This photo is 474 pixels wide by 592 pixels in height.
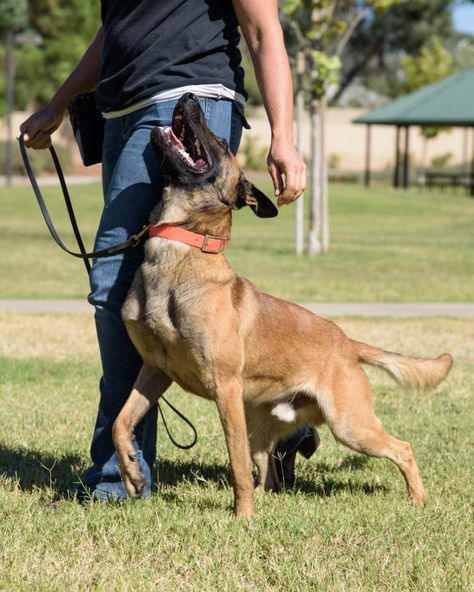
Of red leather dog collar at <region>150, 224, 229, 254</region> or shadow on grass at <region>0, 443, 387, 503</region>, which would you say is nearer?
red leather dog collar at <region>150, 224, 229, 254</region>

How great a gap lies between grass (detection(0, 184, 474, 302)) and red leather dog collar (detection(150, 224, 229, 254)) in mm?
7054

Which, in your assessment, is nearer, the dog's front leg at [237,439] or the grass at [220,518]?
the grass at [220,518]

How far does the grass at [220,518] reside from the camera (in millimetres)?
3574

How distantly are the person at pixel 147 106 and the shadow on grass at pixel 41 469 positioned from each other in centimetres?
27

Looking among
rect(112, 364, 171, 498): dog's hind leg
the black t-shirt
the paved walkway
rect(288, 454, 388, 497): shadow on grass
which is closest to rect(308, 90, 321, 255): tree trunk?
the paved walkway

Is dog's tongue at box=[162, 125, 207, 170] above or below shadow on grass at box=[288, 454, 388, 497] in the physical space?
above

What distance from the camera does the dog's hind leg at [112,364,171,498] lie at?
420cm

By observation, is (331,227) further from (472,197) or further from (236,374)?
(236,374)

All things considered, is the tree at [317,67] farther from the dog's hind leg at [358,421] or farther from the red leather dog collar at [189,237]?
the red leather dog collar at [189,237]

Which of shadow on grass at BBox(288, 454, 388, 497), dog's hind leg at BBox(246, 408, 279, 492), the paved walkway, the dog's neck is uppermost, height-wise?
the dog's neck

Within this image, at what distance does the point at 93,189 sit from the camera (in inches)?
1253

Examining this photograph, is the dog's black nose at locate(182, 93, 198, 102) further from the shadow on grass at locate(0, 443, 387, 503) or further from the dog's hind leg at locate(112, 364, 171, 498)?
the shadow on grass at locate(0, 443, 387, 503)

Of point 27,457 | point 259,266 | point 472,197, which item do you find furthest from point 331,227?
point 27,457


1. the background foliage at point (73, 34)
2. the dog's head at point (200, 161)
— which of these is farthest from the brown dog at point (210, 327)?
the background foliage at point (73, 34)
